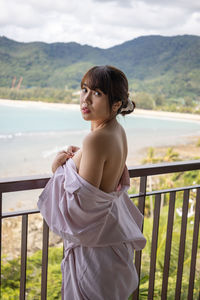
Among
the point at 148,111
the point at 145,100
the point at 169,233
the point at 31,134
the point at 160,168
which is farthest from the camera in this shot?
the point at 148,111

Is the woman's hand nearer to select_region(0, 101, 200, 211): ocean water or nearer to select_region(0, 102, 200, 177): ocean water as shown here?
select_region(0, 101, 200, 211): ocean water

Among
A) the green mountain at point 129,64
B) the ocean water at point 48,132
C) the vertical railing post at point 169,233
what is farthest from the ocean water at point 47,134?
the vertical railing post at point 169,233

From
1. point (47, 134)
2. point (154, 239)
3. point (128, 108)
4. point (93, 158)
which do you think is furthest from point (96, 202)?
point (47, 134)

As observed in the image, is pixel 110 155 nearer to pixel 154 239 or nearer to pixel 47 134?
pixel 154 239

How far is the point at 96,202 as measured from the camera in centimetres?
117

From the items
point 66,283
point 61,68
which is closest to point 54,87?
point 61,68

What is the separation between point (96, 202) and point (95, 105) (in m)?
0.33

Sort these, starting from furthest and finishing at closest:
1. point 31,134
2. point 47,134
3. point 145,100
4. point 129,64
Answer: point 145,100 → point 129,64 → point 47,134 → point 31,134

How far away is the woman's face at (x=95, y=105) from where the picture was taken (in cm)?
118

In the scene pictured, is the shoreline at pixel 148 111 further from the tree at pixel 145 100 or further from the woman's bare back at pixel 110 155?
the woman's bare back at pixel 110 155

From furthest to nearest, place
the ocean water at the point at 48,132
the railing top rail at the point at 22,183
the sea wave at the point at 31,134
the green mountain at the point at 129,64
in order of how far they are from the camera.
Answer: the green mountain at the point at 129,64 → the sea wave at the point at 31,134 → the ocean water at the point at 48,132 → the railing top rail at the point at 22,183

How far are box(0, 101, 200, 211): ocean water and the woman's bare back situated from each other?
1427 cm

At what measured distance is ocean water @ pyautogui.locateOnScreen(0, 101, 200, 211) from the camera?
15.9 m

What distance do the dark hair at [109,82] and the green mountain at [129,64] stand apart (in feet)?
57.3
